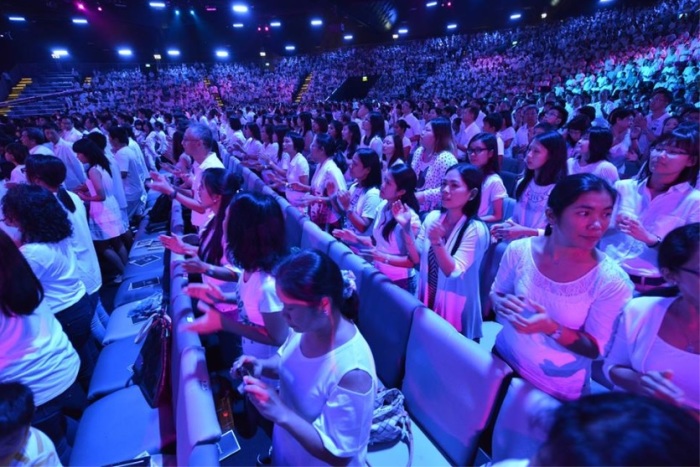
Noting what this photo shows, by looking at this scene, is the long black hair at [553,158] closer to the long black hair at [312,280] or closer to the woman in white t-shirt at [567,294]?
the woman in white t-shirt at [567,294]

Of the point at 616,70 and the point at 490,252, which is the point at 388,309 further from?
the point at 616,70

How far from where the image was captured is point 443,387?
168cm

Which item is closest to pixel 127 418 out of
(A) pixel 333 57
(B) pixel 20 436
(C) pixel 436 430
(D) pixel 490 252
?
(B) pixel 20 436

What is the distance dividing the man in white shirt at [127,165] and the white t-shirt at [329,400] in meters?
4.82

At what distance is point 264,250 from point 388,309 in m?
0.70

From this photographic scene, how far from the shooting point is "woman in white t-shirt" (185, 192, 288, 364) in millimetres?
1700

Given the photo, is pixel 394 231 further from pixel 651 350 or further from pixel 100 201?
pixel 100 201

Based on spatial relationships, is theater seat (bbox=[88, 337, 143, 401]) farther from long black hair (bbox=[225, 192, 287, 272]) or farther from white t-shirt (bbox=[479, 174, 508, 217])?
white t-shirt (bbox=[479, 174, 508, 217])

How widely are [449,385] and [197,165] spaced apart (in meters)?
3.16

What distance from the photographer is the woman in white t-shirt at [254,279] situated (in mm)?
1700

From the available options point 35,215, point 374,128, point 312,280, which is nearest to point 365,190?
point 312,280

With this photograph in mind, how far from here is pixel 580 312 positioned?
56.9 inches

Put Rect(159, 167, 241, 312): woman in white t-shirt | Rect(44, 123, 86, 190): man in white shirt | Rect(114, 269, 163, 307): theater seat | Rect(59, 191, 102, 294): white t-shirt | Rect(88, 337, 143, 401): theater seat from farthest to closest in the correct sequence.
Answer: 1. Rect(44, 123, 86, 190): man in white shirt
2. Rect(114, 269, 163, 307): theater seat
3. Rect(59, 191, 102, 294): white t-shirt
4. Rect(159, 167, 241, 312): woman in white t-shirt
5. Rect(88, 337, 143, 401): theater seat

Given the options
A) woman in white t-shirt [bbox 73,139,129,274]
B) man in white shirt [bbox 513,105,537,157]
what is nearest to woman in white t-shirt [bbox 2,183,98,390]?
woman in white t-shirt [bbox 73,139,129,274]
